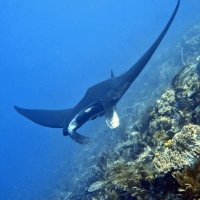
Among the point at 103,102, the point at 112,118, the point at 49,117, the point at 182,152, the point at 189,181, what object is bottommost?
the point at 189,181

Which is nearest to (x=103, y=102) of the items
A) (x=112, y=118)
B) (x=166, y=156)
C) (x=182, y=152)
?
(x=112, y=118)

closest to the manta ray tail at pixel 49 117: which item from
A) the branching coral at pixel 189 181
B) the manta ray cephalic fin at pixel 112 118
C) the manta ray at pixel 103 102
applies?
the manta ray at pixel 103 102

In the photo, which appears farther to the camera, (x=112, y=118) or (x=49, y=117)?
(x=49, y=117)

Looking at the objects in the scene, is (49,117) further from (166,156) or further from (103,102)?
(166,156)

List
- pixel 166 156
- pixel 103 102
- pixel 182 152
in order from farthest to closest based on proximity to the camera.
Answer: pixel 103 102 → pixel 166 156 → pixel 182 152

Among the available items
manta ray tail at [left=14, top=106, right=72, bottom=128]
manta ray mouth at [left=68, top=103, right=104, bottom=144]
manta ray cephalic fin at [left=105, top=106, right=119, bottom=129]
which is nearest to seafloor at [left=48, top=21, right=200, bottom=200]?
manta ray cephalic fin at [left=105, top=106, right=119, bottom=129]

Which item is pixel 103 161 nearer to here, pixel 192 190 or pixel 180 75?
pixel 180 75

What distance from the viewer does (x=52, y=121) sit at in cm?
828

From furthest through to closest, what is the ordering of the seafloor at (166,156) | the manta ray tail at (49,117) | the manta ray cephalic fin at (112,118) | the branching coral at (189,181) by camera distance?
the manta ray tail at (49,117)
the manta ray cephalic fin at (112,118)
the seafloor at (166,156)
the branching coral at (189,181)

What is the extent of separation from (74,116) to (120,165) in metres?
1.78

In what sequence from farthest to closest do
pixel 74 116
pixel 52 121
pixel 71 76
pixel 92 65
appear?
pixel 71 76 < pixel 92 65 < pixel 52 121 < pixel 74 116

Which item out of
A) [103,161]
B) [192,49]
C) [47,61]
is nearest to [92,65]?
[192,49]

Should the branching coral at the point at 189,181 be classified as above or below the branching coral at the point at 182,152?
below

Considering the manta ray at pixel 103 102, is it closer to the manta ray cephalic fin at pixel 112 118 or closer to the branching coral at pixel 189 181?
the manta ray cephalic fin at pixel 112 118
